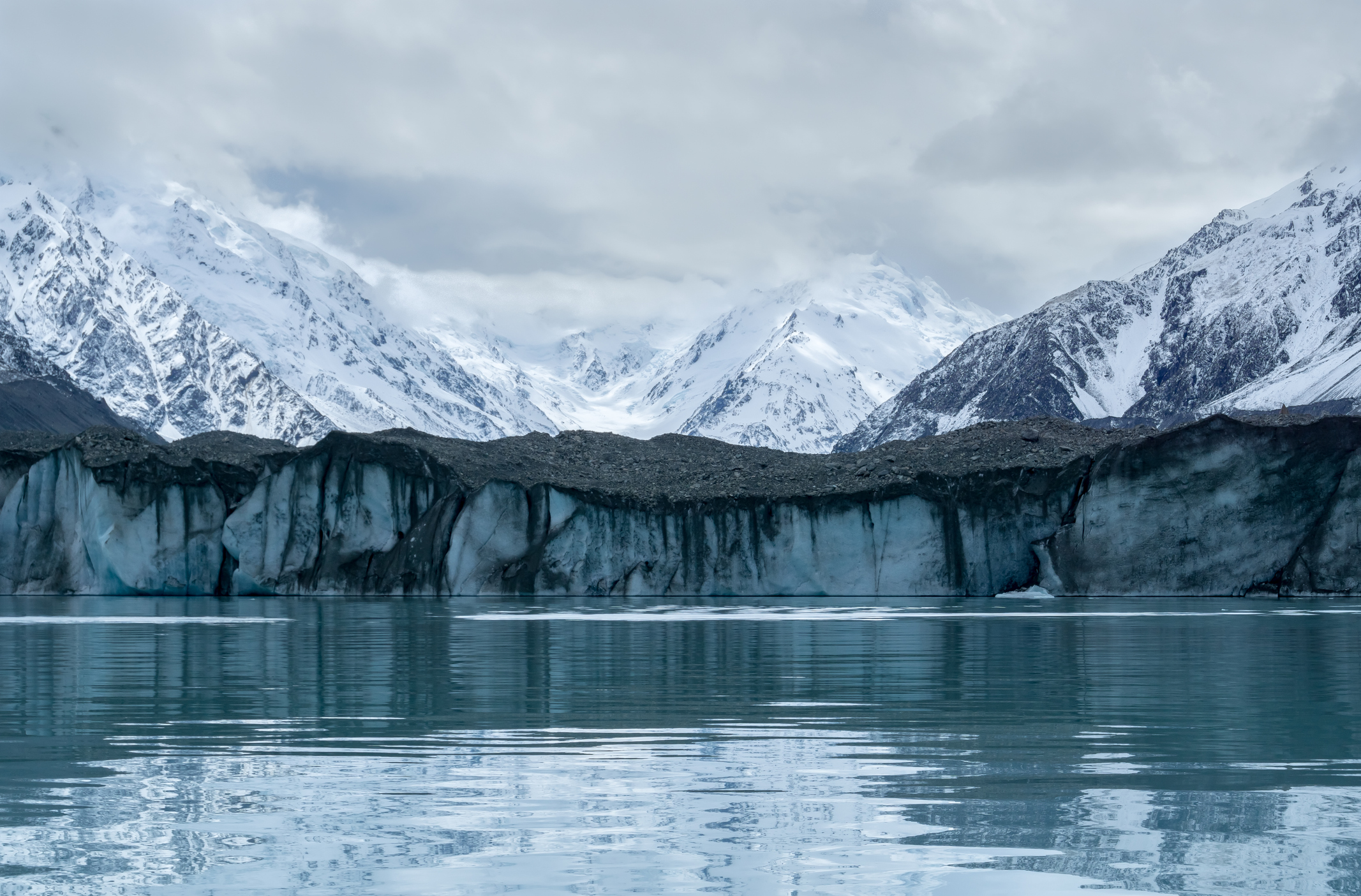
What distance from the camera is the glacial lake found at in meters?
7.99

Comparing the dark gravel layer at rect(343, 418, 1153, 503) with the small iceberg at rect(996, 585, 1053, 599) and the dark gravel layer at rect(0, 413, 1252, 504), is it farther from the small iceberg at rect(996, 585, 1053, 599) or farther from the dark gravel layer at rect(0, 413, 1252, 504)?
the small iceberg at rect(996, 585, 1053, 599)

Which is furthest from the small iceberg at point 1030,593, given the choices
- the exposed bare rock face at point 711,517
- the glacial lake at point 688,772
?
the glacial lake at point 688,772

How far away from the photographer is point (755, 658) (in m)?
23.2

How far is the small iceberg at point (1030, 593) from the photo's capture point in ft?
185

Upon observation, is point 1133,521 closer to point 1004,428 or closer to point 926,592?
point 926,592

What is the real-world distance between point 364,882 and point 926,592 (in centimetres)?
5340

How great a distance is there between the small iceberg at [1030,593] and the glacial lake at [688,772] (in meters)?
32.2

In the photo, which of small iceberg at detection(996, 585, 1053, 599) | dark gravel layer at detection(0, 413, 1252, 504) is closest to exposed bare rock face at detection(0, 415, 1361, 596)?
dark gravel layer at detection(0, 413, 1252, 504)

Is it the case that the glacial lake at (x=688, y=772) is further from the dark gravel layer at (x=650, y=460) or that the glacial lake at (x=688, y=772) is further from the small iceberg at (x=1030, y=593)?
the dark gravel layer at (x=650, y=460)

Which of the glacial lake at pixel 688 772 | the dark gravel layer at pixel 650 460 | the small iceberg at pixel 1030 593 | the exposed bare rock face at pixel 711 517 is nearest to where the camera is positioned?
the glacial lake at pixel 688 772

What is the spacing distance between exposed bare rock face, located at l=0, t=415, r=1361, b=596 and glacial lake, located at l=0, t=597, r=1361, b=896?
1239 inches

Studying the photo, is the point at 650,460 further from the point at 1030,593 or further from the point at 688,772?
the point at 688,772

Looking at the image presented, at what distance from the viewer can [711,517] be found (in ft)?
203

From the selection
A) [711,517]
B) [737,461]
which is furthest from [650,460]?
[711,517]
